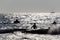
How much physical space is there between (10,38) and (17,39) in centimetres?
227

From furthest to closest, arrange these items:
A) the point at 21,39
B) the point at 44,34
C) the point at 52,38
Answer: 1. the point at 44,34
2. the point at 52,38
3. the point at 21,39

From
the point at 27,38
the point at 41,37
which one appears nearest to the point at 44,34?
the point at 41,37

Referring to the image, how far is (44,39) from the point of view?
39531 mm

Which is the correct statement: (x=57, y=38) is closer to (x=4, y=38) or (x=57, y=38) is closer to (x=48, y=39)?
(x=48, y=39)

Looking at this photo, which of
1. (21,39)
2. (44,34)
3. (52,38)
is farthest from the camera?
(44,34)

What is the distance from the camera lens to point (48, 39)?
1559 inches

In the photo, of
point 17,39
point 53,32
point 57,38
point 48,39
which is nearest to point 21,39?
point 17,39

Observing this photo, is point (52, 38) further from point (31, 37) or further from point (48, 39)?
point (31, 37)

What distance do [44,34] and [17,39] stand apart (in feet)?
31.1

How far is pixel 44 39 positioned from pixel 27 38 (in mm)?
3974

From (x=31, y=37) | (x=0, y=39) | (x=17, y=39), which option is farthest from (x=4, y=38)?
(x=31, y=37)

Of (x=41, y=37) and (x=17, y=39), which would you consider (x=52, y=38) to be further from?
(x=17, y=39)

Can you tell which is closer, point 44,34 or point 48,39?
point 48,39

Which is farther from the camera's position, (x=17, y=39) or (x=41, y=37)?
(x=41, y=37)
